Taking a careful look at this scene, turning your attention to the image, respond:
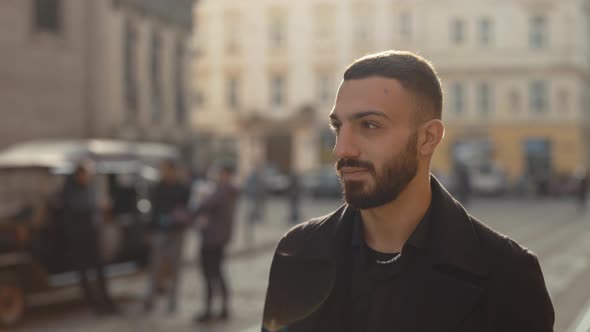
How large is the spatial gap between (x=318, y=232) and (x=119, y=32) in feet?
84.7

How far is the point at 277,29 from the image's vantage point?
50.7 m

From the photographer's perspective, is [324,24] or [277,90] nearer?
[324,24]

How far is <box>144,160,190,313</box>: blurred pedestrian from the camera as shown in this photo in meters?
10.2

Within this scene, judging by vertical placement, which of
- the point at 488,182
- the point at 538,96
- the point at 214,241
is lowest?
the point at 488,182

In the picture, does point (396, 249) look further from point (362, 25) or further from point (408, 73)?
point (362, 25)

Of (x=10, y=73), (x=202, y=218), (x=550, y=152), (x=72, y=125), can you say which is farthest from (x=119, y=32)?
(x=550, y=152)

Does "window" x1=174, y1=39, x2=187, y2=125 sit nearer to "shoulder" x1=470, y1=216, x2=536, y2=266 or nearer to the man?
the man

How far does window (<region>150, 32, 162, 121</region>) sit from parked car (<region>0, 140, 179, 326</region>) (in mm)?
17147

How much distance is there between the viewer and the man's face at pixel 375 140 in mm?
1995

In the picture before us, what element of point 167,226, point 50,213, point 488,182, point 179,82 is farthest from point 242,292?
point 488,182

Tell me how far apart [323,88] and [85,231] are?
131 feet

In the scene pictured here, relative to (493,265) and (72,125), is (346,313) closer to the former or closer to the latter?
(493,265)

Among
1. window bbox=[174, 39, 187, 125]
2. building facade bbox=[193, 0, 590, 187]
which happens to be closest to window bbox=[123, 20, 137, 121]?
window bbox=[174, 39, 187, 125]

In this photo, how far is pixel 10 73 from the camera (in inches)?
834
